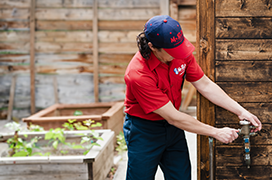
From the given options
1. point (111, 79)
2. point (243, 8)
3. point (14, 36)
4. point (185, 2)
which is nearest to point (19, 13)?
point (14, 36)

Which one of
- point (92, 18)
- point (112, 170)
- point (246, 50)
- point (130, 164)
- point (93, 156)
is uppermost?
point (92, 18)

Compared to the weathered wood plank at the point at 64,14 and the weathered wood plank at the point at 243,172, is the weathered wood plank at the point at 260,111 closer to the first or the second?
the weathered wood plank at the point at 243,172

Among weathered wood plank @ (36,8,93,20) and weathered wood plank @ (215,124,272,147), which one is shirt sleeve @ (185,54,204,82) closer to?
weathered wood plank @ (215,124,272,147)

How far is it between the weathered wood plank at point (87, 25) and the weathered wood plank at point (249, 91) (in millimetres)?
3740

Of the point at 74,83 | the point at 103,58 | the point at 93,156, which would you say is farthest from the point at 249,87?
the point at 74,83

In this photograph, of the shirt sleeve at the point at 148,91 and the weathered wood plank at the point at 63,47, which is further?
the weathered wood plank at the point at 63,47

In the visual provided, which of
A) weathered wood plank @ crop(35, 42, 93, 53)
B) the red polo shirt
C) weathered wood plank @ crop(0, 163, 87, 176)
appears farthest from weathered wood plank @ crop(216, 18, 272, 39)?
weathered wood plank @ crop(35, 42, 93, 53)

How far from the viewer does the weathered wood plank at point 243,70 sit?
1753 mm

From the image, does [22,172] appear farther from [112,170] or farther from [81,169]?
[112,170]

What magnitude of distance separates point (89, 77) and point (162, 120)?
13.0ft

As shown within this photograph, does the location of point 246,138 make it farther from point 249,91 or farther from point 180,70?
point 180,70

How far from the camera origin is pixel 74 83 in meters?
5.53

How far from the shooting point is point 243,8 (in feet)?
5.61

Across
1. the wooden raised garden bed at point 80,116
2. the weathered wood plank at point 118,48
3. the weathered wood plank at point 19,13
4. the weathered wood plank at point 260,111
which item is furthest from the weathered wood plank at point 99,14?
the weathered wood plank at point 260,111
